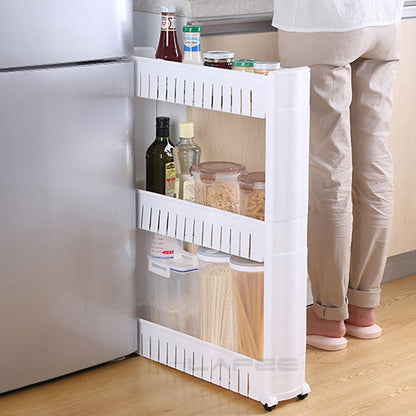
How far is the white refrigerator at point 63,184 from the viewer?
1605mm

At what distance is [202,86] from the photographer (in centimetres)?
167

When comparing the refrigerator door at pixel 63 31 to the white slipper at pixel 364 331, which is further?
the white slipper at pixel 364 331

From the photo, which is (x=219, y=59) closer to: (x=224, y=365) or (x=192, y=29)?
(x=192, y=29)

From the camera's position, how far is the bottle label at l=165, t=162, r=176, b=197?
1.83 m

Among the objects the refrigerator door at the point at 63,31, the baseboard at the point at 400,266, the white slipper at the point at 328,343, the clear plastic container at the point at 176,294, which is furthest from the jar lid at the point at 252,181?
the baseboard at the point at 400,266

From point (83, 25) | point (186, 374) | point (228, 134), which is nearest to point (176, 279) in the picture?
point (186, 374)

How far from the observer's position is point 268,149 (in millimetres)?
1568

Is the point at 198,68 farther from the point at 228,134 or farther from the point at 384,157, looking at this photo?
the point at 384,157

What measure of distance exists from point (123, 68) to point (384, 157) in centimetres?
66

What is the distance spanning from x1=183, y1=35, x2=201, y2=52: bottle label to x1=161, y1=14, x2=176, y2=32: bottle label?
6 cm

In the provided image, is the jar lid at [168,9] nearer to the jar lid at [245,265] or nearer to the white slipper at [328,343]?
the jar lid at [245,265]

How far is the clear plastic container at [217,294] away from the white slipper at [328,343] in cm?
31

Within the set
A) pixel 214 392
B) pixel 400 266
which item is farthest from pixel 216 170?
pixel 400 266

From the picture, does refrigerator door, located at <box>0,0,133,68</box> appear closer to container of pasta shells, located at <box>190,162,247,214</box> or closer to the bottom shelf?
container of pasta shells, located at <box>190,162,247,214</box>
